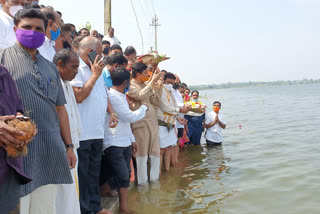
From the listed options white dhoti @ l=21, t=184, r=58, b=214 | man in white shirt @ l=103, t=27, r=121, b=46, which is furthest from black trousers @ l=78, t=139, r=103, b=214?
man in white shirt @ l=103, t=27, r=121, b=46

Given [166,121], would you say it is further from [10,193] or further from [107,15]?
[107,15]

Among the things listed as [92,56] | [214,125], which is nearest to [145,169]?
[92,56]

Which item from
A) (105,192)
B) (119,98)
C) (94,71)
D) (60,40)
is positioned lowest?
(105,192)

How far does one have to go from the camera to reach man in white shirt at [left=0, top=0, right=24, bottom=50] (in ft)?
9.70

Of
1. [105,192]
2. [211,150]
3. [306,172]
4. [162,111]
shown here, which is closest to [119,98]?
[105,192]

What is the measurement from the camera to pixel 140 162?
5273 millimetres

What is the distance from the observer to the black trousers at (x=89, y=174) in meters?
3.46

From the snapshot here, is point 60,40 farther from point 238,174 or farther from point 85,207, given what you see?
point 238,174

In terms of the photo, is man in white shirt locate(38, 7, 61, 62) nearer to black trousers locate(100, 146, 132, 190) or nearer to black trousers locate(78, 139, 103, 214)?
black trousers locate(78, 139, 103, 214)

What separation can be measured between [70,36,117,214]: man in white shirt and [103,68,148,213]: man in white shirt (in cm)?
43

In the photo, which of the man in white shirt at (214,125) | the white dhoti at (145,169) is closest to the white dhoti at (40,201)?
the white dhoti at (145,169)

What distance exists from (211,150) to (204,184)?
3547mm

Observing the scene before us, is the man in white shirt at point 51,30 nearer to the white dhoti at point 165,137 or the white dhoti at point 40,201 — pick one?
the white dhoti at point 40,201

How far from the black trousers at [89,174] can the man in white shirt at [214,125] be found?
661 cm
